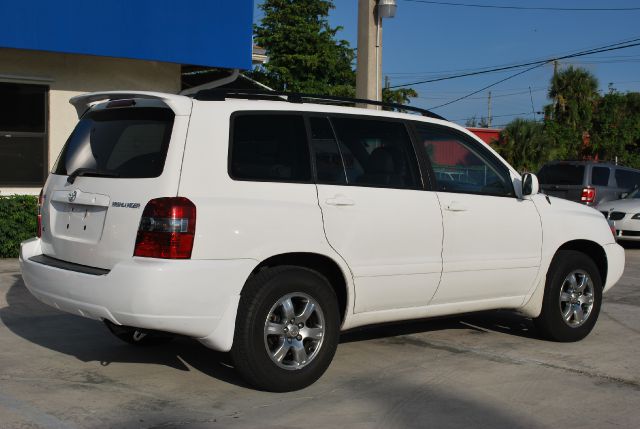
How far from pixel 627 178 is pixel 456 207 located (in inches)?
462

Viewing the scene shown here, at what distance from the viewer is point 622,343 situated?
7.09 meters

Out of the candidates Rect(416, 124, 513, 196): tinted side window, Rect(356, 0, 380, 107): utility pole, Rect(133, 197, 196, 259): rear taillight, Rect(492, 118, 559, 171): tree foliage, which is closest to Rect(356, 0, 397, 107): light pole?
Rect(356, 0, 380, 107): utility pole

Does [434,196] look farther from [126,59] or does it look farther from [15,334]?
[126,59]

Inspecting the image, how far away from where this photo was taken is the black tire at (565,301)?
22.5 ft

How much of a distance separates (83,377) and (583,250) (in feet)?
14.6

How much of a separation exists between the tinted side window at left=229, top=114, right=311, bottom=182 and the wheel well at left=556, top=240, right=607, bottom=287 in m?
2.85

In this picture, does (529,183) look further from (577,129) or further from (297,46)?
(577,129)

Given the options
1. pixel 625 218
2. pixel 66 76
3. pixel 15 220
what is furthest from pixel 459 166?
pixel 625 218

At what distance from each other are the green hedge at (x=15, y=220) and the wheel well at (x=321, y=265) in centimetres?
648

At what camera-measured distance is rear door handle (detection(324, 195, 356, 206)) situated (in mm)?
5390

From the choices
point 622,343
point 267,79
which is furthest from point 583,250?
Answer: point 267,79

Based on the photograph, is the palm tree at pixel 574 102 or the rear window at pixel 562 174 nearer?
the rear window at pixel 562 174

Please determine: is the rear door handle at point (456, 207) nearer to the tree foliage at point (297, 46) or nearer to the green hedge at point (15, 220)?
the green hedge at point (15, 220)

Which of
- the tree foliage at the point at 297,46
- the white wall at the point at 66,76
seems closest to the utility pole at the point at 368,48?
the white wall at the point at 66,76
